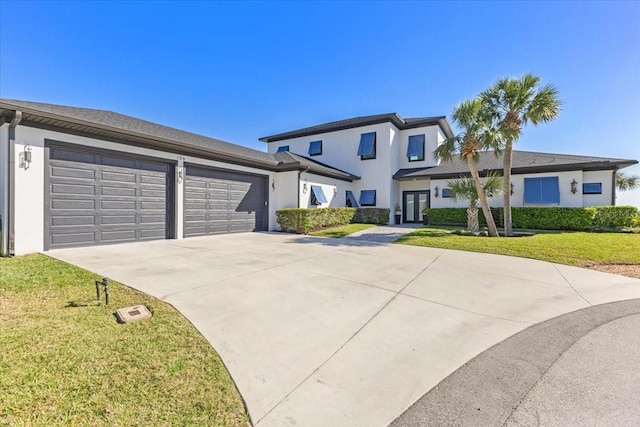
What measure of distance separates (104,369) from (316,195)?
13.6m

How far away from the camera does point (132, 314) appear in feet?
11.7

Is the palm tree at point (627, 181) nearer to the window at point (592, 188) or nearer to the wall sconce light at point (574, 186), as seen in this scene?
the window at point (592, 188)

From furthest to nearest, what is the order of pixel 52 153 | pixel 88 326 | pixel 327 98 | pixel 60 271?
pixel 327 98 < pixel 52 153 < pixel 60 271 < pixel 88 326

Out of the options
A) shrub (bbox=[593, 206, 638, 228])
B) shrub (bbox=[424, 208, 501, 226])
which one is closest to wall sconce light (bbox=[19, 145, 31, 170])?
shrub (bbox=[424, 208, 501, 226])

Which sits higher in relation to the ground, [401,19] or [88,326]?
[401,19]

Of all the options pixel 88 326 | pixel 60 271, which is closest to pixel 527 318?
pixel 88 326

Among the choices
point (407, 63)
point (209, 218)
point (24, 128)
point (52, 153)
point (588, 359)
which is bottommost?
point (588, 359)

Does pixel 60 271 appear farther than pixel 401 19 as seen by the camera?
No

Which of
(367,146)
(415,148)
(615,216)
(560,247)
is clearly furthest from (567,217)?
(367,146)

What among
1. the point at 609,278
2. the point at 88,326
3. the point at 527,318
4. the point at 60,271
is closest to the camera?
the point at 88,326

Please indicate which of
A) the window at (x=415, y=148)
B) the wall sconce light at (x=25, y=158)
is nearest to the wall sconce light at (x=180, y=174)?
the wall sconce light at (x=25, y=158)

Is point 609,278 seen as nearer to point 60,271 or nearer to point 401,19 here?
point 401,19

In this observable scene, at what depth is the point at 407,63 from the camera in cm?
1326

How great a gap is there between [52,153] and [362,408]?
33.8ft
